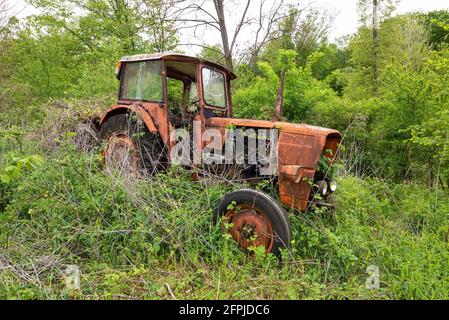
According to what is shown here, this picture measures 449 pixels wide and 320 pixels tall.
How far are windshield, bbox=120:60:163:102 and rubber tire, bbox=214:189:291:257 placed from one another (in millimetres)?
2020

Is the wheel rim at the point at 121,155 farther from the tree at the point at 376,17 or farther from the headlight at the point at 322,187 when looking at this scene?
the tree at the point at 376,17

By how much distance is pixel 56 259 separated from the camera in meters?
3.32

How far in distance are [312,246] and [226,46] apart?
325 inches

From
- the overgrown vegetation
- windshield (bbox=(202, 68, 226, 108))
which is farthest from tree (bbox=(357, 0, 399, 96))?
windshield (bbox=(202, 68, 226, 108))

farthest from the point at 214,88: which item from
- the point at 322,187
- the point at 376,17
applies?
the point at 376,17

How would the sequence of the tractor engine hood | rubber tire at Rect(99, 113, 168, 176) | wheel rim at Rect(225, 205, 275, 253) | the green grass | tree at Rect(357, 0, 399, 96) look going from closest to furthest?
the green grass, wheel rim at Rect(225, 205, 275, 253), the tractor engine hood, rubber tire at Rect(99, 113, 168, 176), tree at Rect(357, 0, 399, 96)

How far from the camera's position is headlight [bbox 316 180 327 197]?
12.8 ft

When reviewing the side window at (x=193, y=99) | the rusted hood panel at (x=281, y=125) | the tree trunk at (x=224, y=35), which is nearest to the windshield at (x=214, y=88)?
the side window at (x=193, y=99)

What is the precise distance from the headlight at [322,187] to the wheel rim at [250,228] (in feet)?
2.71

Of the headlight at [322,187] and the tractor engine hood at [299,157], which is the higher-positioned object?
the tractor engine hood at [299,157]

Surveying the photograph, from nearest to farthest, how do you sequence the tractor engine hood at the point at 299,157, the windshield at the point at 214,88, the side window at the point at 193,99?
1. the tractor engine hood at the point at 299,157
2. the windshield at the point at 214,88
3. the side window at the point at 193,99

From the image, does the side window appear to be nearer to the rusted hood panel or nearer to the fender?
the rusted hood panel

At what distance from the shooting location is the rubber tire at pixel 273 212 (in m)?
3.33
